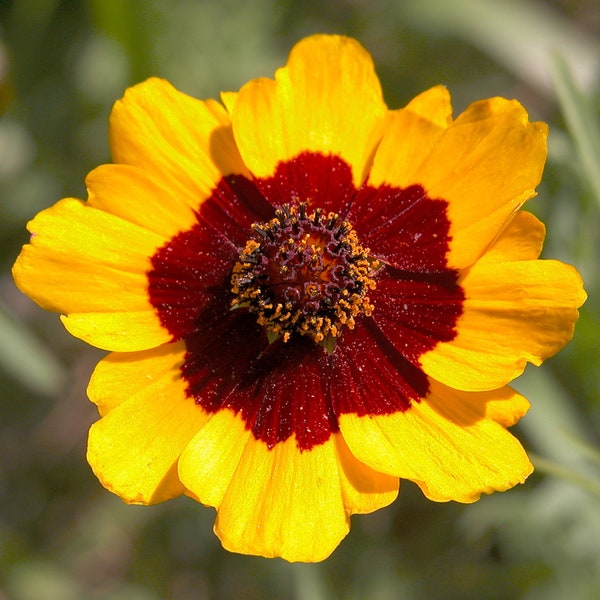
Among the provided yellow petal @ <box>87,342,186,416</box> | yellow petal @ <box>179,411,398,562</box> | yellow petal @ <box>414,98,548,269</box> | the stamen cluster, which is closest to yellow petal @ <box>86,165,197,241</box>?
the stamen cluster

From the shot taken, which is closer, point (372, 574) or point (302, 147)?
point (302, 147)

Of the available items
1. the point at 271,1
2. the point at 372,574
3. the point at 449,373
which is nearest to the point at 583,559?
the point at 372,574

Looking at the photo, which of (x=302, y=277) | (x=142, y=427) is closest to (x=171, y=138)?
(x=302, y=277)

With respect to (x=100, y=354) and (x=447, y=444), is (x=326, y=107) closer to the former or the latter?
(x=447, y=444)

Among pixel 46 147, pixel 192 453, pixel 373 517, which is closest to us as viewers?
pixel 192 453

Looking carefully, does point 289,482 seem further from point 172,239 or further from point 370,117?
point 370,117

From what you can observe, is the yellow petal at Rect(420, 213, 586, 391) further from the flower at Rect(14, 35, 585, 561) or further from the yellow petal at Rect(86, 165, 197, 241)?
the yellow petal at Rect(86, 165, 197, 241)
